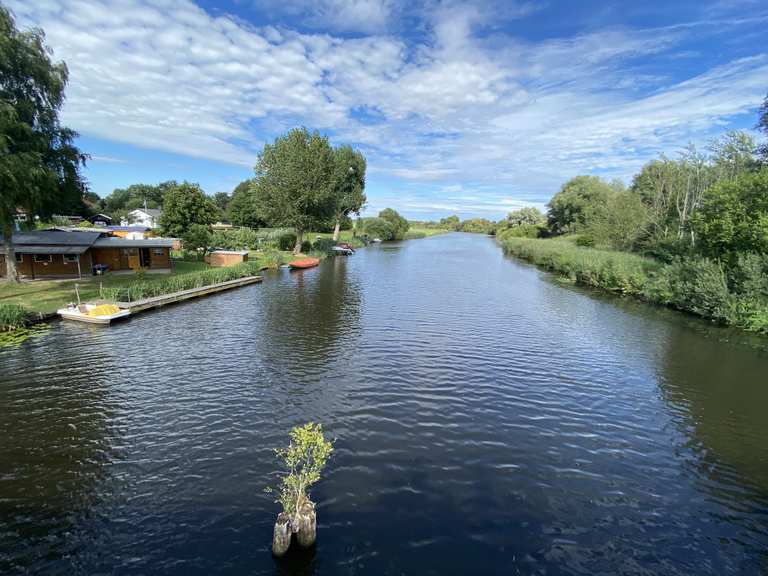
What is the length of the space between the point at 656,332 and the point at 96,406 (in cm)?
2989

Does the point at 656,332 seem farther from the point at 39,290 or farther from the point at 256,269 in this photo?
the point at 39,290

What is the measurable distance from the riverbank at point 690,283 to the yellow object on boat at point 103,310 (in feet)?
129

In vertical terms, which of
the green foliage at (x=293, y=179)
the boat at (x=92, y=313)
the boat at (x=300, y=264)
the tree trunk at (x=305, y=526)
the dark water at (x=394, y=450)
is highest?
the green foliage at (x=293, y=179)

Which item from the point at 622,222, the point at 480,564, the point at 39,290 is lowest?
the point at 480,564

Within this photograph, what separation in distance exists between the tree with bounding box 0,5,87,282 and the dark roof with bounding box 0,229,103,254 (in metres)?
1.40

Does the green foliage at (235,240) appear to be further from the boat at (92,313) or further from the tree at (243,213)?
the tree at (243,213)

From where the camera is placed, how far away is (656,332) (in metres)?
25.6

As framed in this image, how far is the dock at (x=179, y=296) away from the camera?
27141 mm

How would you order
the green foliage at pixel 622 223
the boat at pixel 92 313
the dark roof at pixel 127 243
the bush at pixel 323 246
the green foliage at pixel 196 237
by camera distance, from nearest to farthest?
1. the boat at pixel 92 313
2. the dark roof at pixel 127 243
3. the green foliage at pixel 196 237
4. the green foliage at pixel 622 223
5. the bush at pixel 323 246

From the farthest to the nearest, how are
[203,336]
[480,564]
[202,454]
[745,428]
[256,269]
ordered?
1. [256,269]
2. [203,336]
3. [745,428]
4. [202,454]
5. [480,564]

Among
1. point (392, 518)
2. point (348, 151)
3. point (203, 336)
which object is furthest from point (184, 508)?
point (348, 151)

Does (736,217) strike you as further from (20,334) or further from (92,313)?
(20,334)

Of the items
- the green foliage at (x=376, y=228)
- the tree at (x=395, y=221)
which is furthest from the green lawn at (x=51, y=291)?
the tree at (x=395, y=221)

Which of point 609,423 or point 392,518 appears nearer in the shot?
point 392,518
